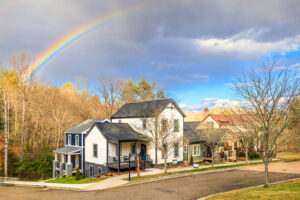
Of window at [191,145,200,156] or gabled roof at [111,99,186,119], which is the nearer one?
gabled roof at [111,99,186,119]

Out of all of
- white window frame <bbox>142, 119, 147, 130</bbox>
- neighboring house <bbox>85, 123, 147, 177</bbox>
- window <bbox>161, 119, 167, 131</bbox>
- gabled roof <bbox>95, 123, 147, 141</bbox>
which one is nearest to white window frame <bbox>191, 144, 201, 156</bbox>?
window <bbox>161, 119, 167, 131</bbox>

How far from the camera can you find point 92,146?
2894cm

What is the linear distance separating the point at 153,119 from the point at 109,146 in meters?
5.82

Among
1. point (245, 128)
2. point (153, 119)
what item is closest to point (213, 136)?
point (153, 119)

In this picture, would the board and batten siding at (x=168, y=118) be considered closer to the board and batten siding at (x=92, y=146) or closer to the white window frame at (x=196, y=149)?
the white window frame at (x=196, y=149)

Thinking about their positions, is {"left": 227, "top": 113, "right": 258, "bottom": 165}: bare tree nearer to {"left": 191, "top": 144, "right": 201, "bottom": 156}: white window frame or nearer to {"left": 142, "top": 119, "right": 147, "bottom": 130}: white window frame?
{"left": 142, "top": 119, "right": 147, "bottom": 130}: white window frame

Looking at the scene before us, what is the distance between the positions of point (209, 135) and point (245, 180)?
9.53 meters

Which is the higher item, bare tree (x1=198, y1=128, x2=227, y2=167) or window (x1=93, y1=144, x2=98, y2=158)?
bare tree (x1=198, y1=128, x2=227, y2=167)

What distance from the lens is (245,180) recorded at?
2066 centimetres

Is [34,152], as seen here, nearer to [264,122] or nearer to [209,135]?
[209,135]

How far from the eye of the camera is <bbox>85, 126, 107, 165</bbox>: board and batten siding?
26875 mm

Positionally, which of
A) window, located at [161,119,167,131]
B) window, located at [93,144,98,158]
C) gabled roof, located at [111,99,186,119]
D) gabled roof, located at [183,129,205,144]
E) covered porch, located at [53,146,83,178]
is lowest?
covered porch, located at [53,146,83,178]

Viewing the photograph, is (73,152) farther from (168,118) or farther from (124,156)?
(168,118)

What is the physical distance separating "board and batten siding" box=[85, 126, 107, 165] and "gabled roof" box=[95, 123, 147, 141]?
63cm
